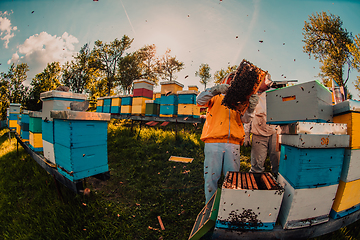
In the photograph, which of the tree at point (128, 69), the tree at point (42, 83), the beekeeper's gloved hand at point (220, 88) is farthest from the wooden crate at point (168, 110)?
the tree at point (128, 69)

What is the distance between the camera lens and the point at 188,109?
5422 mm

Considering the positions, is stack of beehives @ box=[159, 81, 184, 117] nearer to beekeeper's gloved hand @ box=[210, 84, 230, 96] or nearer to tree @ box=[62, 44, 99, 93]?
beekeeper's gloved hand @ box=[210, 84, 230, 96]

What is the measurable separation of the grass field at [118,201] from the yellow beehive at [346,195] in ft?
1.68

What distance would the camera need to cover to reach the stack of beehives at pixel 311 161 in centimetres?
134

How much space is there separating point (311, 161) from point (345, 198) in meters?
0.61

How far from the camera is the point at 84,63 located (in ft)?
66.4

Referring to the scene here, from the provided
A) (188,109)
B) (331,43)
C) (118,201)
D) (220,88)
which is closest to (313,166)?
(220,88)

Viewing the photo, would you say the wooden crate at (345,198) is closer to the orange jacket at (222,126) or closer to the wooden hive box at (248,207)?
the wooden hive box at (248,207)

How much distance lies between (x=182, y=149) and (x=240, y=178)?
3.53 metres

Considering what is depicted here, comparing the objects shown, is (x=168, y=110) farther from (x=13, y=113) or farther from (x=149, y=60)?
(x=149, y=60)

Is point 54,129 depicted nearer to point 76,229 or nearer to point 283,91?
point 76,229

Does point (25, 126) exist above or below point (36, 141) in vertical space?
above

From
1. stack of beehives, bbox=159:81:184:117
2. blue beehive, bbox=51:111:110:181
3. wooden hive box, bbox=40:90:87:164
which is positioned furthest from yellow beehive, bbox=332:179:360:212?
stack of beehives, bbox=159:81:184:117

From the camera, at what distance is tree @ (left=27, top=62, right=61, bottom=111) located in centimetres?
1298
